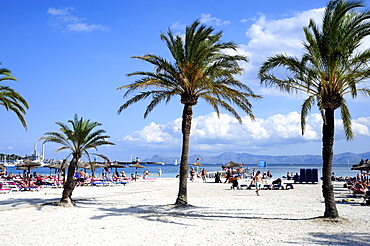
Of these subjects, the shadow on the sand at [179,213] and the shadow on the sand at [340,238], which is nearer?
the shadow on the sand at [340,238]

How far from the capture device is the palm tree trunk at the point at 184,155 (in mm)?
15844

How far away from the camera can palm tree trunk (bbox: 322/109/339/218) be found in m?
11.7

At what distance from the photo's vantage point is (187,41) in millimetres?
16016

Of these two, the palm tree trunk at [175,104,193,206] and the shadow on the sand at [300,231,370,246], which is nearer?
the shadow on the sand at [300,231,370,246]

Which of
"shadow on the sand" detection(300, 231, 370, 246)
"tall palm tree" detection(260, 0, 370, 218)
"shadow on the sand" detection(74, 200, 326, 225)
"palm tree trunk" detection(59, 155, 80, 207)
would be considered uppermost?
"tall palm tree" detection(260, 0, 370, 218)

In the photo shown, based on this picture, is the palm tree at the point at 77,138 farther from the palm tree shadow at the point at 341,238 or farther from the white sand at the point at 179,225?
the palm tree shadow at the point at 341,238

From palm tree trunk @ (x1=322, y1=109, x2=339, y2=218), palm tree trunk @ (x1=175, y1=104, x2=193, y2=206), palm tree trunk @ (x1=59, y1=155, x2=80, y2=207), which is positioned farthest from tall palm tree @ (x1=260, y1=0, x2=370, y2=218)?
palm tree trunk @ (x1=59, y1=155, x2=80, y2=207)

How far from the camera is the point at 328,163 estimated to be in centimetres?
1188

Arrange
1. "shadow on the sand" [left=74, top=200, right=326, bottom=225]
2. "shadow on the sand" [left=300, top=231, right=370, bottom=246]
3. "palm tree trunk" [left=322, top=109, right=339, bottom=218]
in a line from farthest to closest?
"shadow on the sand" [left=74, top=200, right=326, bottom=225] → "palm tree trunk" [left=322, top=109, right=339, bottom=218] → "shadow on the sand" [left=300, top=231, right=370, bottom=246]

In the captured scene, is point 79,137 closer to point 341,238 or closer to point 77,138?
point 77,138

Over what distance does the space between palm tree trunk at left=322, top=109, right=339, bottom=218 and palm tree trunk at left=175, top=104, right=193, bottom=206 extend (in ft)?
19.4

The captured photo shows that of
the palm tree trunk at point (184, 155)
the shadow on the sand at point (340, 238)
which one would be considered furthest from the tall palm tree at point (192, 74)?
the shadow on the sand at point (340, 238)

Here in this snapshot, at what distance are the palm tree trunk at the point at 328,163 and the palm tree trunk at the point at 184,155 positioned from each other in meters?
5.91

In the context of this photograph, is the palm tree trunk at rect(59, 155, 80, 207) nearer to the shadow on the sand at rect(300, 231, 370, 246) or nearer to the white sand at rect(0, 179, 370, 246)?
the white sand at rect(0, 179, 370, 246)
